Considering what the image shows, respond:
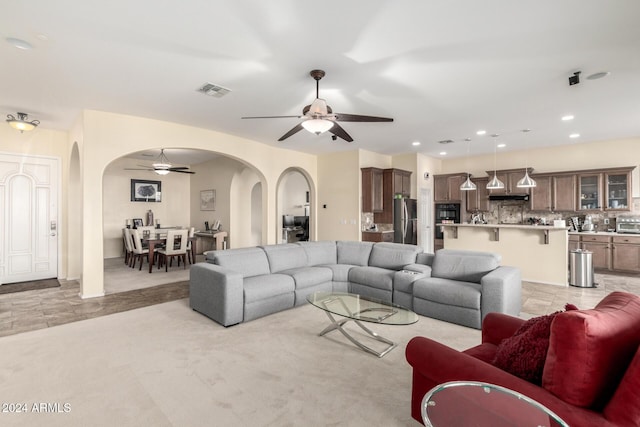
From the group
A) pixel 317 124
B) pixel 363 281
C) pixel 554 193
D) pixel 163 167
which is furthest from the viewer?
pixel 163 167

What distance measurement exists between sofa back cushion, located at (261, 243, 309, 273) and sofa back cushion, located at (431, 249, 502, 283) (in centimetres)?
198

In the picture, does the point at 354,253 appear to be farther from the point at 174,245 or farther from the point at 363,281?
the point at 174,245

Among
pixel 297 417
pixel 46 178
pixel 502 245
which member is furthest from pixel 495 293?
pixel 46 178

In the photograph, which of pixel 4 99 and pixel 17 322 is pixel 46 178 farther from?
pixel 17 322

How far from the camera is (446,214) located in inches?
341

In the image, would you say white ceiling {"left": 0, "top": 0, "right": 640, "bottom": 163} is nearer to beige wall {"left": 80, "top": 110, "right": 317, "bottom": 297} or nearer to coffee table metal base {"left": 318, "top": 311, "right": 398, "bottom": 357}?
beige wall {"left": 80, "top": 110, "right": 317, "bottom": 297}

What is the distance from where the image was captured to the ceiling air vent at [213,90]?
3.71m

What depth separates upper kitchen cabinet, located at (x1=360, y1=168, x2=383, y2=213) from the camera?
23.6 feet

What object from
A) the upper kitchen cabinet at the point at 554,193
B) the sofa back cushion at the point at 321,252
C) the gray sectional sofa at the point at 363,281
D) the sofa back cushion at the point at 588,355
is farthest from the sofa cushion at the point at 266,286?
the upper kitchen cabinet at the point at 554,193

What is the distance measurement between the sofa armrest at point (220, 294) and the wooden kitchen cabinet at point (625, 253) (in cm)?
740

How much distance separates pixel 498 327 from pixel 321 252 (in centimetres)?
335

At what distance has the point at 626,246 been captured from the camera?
6129mm

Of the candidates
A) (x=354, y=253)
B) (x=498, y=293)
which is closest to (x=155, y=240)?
(x=354, y=253)

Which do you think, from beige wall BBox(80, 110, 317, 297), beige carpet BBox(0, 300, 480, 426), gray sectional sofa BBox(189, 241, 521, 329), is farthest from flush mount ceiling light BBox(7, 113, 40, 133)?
gray sectional sofa BBox(189, 241, 521, 329)
